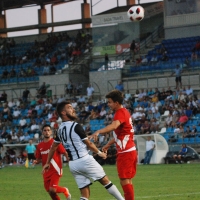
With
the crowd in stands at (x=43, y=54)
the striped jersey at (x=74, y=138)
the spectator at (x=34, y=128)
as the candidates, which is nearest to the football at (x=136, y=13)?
the spectator at (x=34, y=128)

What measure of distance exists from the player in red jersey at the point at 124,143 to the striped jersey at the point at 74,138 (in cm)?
62

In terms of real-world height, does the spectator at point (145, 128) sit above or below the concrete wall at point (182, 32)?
below

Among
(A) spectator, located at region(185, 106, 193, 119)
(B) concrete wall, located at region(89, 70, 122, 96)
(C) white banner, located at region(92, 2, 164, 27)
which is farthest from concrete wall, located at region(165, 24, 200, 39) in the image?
(A) spectator, located at region(185, 106, 193, 119)

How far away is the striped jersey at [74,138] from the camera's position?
10852 millimetres

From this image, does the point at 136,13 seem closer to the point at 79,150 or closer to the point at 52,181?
the point at 52,181

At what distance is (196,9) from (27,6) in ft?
80.6

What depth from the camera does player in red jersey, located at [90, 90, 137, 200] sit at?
1112 cm

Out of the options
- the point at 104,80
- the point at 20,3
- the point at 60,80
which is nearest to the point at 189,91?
the point at 104,80

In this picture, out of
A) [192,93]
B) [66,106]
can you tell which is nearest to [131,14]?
[192,93]

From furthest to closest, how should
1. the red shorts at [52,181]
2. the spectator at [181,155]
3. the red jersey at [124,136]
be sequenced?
the spectator at [181,155], the red shorts at [52,181], the red jersey at [124,136]

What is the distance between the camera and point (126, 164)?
11.2 m

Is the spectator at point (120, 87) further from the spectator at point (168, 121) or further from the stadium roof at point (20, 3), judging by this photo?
the stadium roof at point (20, 3)

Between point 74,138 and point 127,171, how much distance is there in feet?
3.66

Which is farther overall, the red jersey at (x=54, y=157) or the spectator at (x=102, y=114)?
the spectator at (x=102, y=114)
